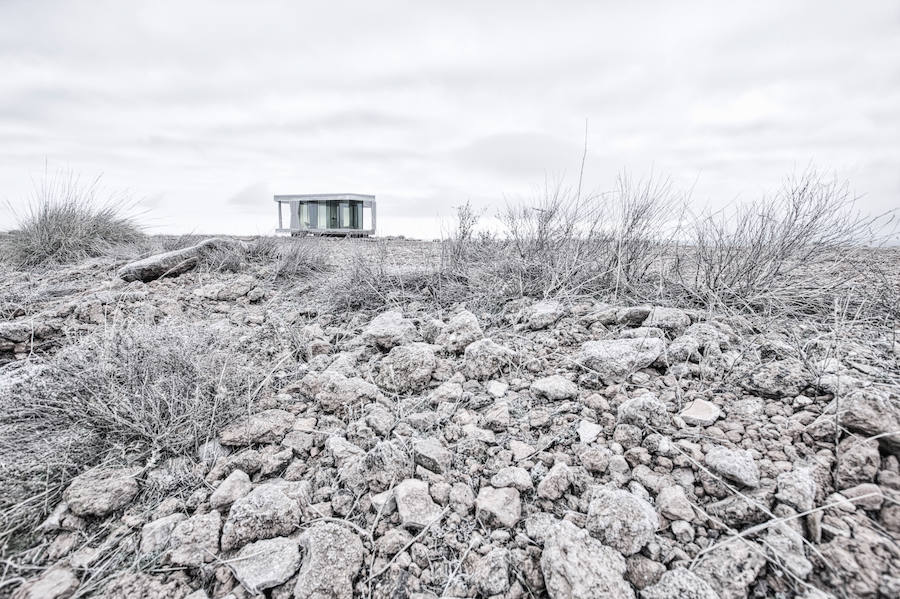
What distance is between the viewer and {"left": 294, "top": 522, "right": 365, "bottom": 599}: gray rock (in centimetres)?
110

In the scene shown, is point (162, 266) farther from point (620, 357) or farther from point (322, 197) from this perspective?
point (322, 197)

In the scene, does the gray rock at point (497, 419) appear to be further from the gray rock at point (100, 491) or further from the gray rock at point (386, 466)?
the gray rock at point (100, 491)

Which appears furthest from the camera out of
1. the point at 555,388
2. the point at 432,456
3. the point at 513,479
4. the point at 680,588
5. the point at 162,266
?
the point at 162,266

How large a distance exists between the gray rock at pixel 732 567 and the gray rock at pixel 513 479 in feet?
1.55

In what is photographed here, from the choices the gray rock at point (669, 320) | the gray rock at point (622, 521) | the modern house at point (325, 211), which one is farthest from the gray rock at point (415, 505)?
the modern house at point (325, 211)

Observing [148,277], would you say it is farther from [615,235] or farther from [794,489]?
[794,489]

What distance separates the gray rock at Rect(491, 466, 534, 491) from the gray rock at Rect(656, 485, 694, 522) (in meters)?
0.37

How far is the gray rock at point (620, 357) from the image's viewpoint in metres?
1.82

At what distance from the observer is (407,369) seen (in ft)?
6.63

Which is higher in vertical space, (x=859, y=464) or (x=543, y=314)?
(x=543, y=314)

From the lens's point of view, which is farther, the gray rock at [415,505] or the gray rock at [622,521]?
the gray rock at [415,505]

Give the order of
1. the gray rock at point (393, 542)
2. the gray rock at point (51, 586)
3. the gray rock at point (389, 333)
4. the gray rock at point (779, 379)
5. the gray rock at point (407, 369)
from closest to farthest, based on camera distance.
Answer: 1. the gray rock at point (51, 586)
2. the gray rock at point (393, 542)
3. the gray rock at point (779, 379)
4. the gray rock at point (407, 369)
5. the gray rock at point (389, 333)

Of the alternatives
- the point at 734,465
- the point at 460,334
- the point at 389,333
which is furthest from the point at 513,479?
the point at 389,333

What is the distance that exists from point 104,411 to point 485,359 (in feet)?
5.13
